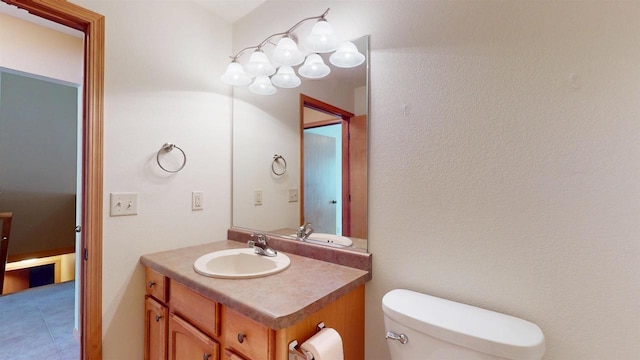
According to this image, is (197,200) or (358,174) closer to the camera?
(358,174)

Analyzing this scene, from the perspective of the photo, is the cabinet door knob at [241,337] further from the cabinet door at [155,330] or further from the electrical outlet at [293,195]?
the electrical outlet at [293,195]

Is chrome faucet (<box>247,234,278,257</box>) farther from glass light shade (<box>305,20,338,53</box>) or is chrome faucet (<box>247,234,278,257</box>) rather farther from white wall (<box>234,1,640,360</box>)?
glass light shade (<box>305,20,338,53</box>)

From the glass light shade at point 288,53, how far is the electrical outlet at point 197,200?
920 millimetres

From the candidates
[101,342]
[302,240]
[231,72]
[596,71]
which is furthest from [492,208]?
[101,342]

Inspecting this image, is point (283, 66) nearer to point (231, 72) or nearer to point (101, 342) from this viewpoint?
point (231, 72)

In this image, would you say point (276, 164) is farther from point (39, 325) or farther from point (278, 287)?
point (39, 325)

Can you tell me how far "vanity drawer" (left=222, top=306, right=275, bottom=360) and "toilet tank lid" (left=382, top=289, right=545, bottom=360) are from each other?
16.2 inches

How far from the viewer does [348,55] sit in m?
1.28

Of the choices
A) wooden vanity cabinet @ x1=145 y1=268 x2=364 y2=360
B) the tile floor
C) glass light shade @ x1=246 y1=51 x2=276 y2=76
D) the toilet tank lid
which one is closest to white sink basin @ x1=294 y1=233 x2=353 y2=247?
wooden vanity cabinet @ x1=145 y1=268 x2=364 y2=360

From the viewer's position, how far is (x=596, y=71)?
0.80 m

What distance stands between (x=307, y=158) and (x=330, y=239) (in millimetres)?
495

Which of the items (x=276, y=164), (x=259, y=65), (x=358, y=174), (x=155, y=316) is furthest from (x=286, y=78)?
(x=155, y=316)

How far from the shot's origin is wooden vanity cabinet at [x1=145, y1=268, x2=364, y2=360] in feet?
2.85

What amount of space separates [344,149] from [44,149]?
441 centimetres
